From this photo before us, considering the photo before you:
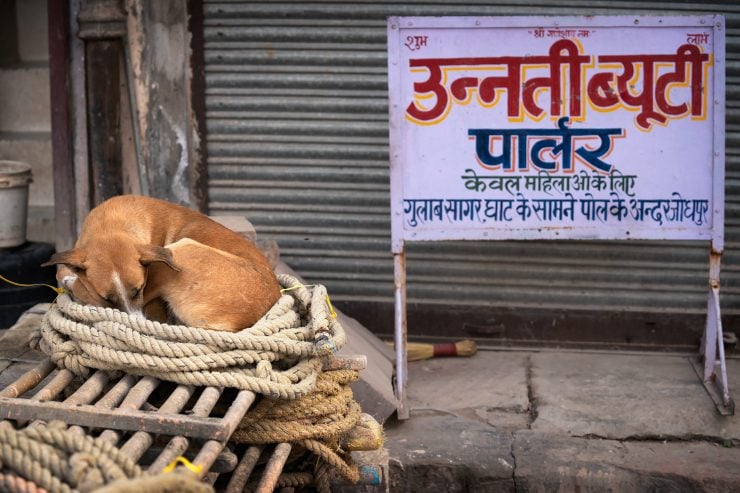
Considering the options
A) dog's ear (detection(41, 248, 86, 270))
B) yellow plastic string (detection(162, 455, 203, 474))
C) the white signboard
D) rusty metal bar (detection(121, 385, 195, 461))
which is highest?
the white signboard

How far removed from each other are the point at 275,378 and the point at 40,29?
4.58m

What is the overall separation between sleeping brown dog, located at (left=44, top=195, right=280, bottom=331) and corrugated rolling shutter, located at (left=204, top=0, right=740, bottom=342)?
1938 mm

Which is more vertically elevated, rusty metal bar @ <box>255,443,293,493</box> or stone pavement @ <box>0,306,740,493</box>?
rusty metal bar @ <box>255,443,293,493</box>

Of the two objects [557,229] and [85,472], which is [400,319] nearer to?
[557,229]

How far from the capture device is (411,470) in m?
4.47

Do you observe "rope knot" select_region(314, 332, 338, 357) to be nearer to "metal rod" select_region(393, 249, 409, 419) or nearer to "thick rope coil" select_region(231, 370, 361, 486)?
"thick rope coil" select_region(231, 370, 361, 486)

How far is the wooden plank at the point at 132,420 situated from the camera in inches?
106

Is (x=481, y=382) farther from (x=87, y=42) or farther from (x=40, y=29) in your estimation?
(x=40, y=29)

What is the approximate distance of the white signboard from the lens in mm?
4965

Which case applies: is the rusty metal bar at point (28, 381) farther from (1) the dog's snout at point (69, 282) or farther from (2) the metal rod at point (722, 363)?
(2) the metal rod at point (722, 363)

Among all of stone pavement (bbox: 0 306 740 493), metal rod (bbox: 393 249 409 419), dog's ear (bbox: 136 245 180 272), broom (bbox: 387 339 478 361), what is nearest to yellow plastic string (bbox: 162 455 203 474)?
dog's ear (bbox: 136 245 180 272)

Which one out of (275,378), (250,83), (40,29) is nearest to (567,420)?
(275,378)

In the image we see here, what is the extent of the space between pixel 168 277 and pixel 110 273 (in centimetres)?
21

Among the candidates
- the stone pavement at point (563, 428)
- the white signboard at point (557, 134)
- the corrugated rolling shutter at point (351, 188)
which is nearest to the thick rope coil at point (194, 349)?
the stone pavement at point (563, 428)
